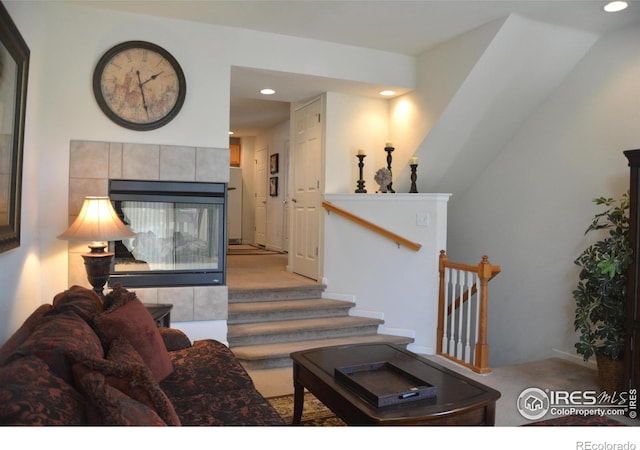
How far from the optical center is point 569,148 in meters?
4.19

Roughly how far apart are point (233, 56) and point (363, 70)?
1.25 meters

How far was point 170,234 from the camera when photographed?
12.4 ft

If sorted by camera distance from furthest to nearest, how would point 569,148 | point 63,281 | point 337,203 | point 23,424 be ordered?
point 337,203 < point 569,148 < point 63,281 < point 23,424

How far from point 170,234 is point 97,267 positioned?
920mm

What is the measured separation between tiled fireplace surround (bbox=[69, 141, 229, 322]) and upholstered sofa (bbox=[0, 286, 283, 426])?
1000 mm

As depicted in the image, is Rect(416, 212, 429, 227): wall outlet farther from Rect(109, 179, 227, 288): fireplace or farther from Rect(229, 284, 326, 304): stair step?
Rect(109, 179, 227, 288): fireplace

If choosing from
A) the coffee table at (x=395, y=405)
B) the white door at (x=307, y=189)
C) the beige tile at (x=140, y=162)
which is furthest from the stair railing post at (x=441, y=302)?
the beige tile at (x=140, y=162)

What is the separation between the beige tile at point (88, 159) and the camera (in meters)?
3.45

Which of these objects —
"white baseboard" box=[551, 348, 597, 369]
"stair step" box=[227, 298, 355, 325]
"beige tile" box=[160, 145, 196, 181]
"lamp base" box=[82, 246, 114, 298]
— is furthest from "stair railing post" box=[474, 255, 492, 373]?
"lamp base" box=[82, 246, 114, 298]

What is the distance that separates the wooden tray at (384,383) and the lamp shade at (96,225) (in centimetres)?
161

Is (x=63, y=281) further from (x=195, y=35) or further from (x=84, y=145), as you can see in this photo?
(x=195, y=35)

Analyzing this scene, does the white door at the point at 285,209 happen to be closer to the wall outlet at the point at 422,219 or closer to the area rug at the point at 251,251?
the area rug at the point at 251,251

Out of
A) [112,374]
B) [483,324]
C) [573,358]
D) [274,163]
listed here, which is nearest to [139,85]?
[112,374]

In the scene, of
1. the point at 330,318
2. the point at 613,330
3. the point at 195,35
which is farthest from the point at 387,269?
the point at 195,35
